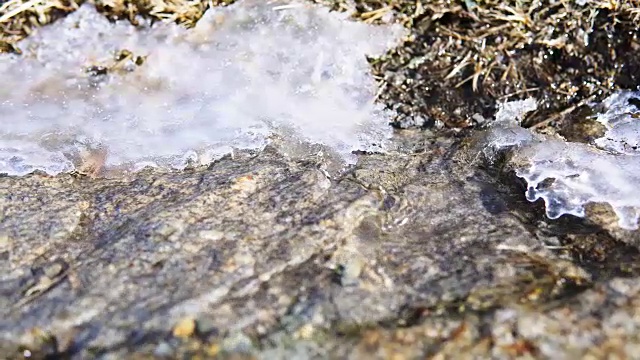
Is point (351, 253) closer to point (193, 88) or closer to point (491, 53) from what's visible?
point (193, 88)

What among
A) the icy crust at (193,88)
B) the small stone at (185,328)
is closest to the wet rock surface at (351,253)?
the small stone at (185,328)

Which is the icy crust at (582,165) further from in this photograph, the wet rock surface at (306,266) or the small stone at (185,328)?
the small stone at (185,328)

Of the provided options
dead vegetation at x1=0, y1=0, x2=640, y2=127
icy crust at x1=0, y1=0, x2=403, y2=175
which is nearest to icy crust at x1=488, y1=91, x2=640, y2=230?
dead vegetation at x1=0, y1=0, x2=640, y2=127

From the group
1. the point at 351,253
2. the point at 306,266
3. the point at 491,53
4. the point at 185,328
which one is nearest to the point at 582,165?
the point at 491,53

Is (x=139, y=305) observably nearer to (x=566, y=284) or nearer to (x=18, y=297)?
(x=18, y=297)

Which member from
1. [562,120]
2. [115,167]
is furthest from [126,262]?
[562,120]

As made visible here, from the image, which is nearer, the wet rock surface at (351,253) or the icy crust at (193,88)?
the wet rock surface at (351,253)

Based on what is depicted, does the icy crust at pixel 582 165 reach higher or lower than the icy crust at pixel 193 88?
lower

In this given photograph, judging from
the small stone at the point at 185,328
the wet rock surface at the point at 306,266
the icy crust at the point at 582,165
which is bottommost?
the icy crust at the point at 582,165
